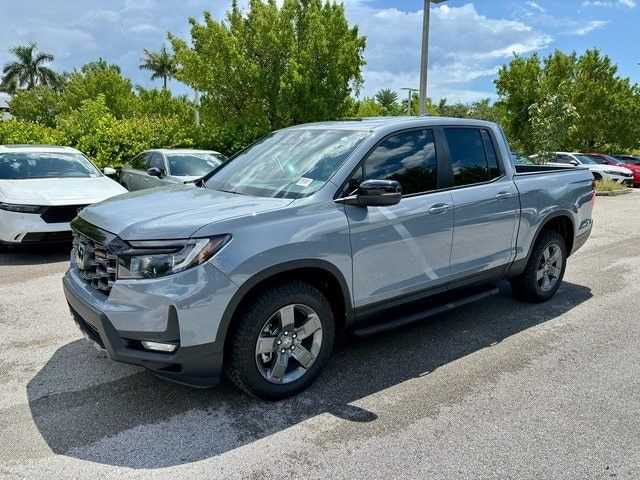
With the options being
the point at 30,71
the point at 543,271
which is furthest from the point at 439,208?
the point at 30,71

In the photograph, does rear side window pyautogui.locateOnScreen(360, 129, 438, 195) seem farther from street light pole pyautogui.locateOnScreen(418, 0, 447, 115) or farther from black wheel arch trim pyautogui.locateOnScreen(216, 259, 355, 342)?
street light pole pyautogui.locateOnScreen(418, 0, 447, 115)

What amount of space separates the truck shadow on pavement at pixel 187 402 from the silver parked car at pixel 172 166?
17.5ft

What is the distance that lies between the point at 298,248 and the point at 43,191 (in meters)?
5.31

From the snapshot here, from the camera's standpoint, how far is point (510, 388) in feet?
11.9

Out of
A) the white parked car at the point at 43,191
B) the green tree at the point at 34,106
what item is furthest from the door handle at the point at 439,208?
the green tree at the point at 34,106

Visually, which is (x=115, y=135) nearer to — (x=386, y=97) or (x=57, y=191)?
(x=57, y=191)

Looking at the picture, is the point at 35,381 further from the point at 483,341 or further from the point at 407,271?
the point at 483,341

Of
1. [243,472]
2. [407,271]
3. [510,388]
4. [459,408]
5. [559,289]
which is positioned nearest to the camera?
[243,472]

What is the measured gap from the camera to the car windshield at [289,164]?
3674 mm

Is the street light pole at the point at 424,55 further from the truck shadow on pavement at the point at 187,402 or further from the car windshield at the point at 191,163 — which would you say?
the truck shadow on pavement at the point at 187,402

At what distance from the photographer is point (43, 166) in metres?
8.13

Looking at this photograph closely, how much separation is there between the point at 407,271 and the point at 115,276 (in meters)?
2.00

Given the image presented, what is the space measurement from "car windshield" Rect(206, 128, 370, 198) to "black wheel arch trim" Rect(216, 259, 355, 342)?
19.6 inches

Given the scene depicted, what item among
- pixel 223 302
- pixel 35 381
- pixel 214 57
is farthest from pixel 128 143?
pixel 223 302
